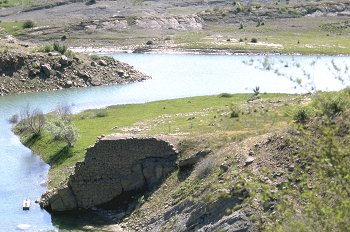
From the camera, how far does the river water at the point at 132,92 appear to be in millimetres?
48906

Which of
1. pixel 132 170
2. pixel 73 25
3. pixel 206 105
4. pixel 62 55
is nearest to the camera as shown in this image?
pixel 132 170

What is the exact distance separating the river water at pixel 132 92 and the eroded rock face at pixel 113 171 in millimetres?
2018

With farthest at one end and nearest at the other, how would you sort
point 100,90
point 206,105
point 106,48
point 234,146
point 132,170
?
point 106,48 < point 100,90 < point 206,105 < point 132,170 < point 234,146

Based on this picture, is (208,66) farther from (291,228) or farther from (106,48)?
(291,228)

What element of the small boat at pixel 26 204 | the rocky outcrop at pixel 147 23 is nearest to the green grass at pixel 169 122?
the small boat at pixel 26 204

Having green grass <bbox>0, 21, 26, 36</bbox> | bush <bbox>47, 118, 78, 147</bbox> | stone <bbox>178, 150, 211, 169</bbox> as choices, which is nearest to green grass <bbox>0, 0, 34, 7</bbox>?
green grass <bbox>0, 21, 26, 36</bbox>

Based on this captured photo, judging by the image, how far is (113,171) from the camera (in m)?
45.7

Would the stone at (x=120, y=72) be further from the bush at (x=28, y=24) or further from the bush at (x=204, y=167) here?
the bush at (x=204, y=167)

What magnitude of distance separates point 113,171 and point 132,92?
4970cm

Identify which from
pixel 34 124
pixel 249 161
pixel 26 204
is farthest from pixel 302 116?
pixel 34 124

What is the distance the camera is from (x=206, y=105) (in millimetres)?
73375

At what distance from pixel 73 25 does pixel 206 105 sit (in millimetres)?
82798

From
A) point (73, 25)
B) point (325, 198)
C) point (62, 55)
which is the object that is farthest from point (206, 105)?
point (73, 25)

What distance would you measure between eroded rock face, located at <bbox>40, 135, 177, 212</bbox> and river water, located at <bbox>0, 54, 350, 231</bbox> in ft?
6.62
